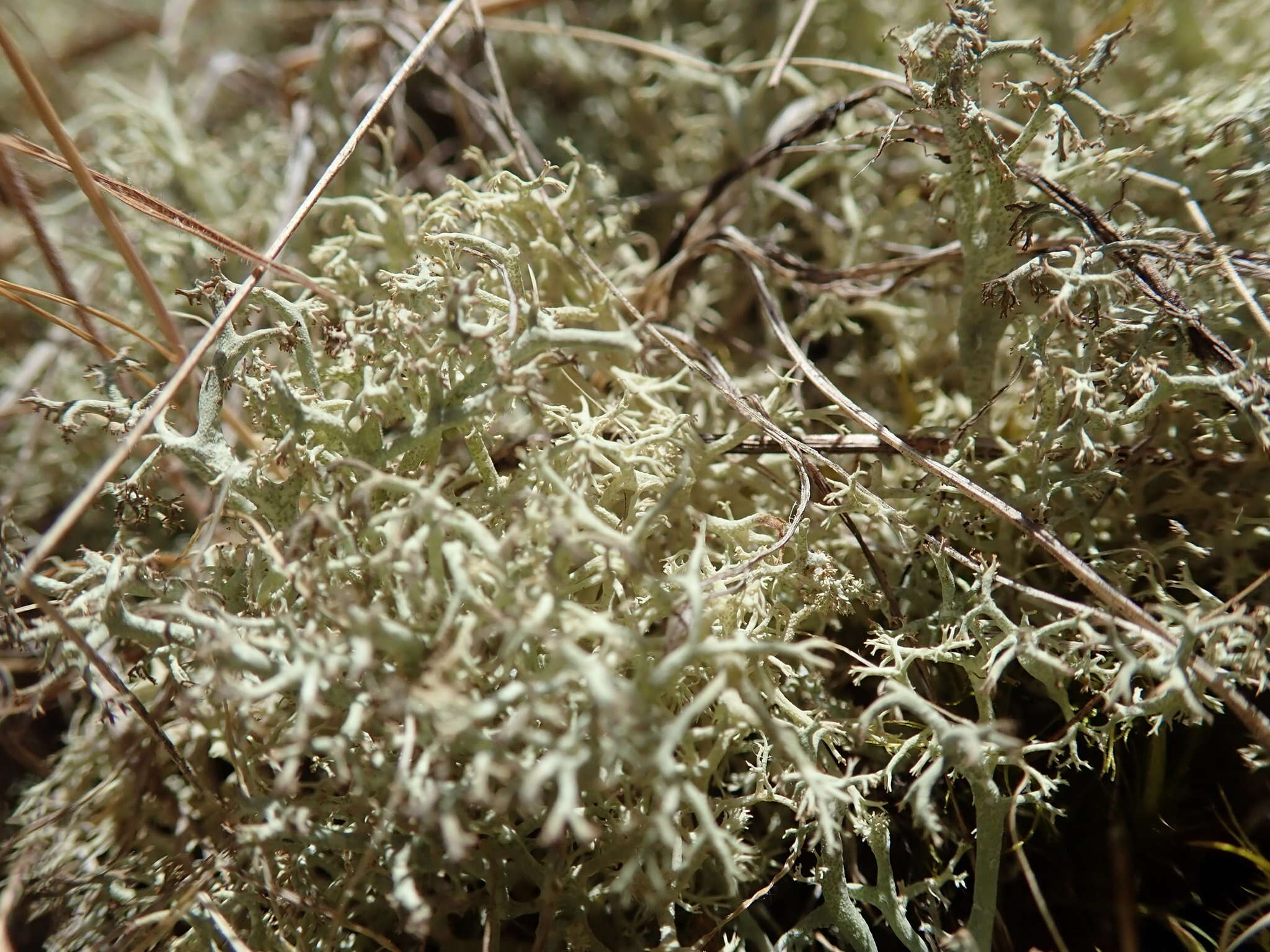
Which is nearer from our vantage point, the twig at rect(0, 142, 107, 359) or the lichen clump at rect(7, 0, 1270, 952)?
the lichen clump at rect(7, 0, 1270, 952)

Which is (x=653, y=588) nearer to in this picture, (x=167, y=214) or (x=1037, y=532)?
(x=1037, y=532)

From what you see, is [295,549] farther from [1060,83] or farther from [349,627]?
[1060,83]

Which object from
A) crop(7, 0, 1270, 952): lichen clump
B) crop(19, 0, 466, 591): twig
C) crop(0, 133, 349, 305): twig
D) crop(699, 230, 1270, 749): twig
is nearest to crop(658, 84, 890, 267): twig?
crop(7, 0, 1270, 952): lichen clump

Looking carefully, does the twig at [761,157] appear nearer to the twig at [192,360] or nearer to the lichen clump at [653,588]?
the lichen clump at [653,588]

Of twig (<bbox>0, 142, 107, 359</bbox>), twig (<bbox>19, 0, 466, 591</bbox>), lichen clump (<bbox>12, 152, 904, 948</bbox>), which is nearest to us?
lichen clump (<bbox>12, 152, 904, 948</bbox>)

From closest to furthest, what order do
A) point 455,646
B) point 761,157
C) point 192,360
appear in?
1. point 455,646
2. point 192,360
3. point 761,157

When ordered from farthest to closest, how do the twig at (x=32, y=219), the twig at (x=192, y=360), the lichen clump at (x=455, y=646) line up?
the twig at (x=32, y=219) → the twig at (x=192, y=360) → the lichen clump at (x=455, y=646)

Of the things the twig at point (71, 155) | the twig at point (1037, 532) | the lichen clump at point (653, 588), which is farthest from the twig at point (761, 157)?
the twig at point (71, 155)

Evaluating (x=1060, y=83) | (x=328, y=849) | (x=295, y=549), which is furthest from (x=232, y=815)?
(x=1060, y=83)

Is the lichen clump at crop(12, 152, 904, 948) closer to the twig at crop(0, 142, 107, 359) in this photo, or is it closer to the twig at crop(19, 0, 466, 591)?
the twig at crop(19, 0, 466, 591)

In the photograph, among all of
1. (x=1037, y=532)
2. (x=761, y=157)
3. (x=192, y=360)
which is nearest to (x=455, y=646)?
(x=192, y=360)

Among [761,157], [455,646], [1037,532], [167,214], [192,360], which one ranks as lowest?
[455,646]

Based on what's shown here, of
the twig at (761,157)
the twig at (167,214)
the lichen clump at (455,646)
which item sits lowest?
the lichen clump at (455,646)
